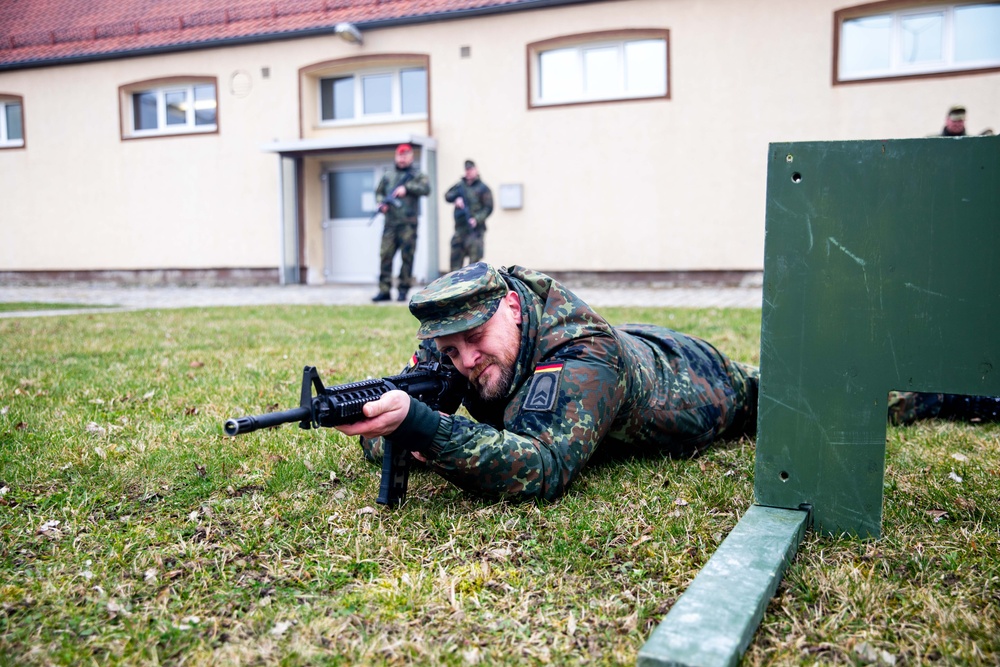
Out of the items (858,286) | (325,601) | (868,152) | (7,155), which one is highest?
(7,155)

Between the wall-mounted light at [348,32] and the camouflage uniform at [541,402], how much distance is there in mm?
13298

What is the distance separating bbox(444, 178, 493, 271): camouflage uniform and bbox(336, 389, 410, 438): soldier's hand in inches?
437

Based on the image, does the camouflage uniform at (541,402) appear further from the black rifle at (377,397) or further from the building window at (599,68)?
the building window at (599,68)

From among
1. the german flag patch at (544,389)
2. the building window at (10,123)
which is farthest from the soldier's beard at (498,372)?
the building window at (10,123)

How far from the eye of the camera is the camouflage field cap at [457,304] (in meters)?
2.80

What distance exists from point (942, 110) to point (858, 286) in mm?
12325

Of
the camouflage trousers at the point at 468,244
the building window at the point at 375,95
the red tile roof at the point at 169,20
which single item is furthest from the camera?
the building window at the point at 375,95

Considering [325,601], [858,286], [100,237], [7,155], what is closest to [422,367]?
[325,601]

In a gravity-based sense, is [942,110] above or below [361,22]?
below

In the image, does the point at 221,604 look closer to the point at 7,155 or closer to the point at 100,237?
the point at 100,237

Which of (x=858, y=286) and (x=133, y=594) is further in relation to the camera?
(x=858, y=286)

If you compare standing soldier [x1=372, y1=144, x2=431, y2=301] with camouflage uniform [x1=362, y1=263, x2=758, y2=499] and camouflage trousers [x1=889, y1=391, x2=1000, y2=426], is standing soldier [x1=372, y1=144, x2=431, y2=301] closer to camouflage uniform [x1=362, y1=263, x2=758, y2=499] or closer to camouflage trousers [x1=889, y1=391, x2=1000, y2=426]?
camouflage trousers [x1=889, y1=391, x2=1000, y2=426]

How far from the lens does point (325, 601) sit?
7.48ft

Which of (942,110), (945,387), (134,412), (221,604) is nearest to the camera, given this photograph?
(221,604)
